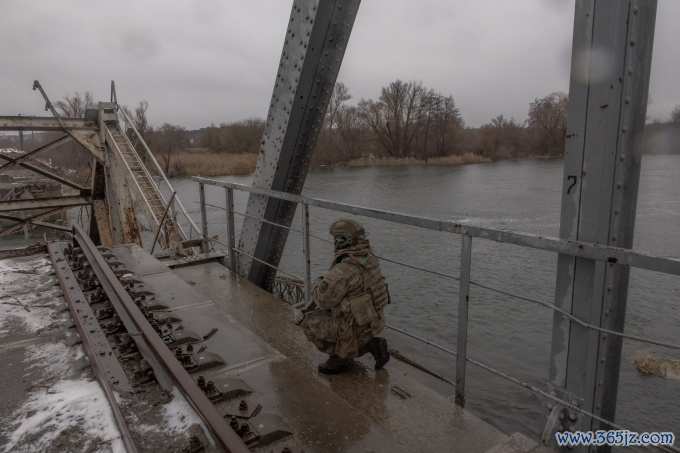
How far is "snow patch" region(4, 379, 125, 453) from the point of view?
7.77 feet

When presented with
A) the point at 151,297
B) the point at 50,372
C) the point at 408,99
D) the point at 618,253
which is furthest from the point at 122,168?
the point at 408,99

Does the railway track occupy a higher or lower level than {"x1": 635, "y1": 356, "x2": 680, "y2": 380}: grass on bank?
higher

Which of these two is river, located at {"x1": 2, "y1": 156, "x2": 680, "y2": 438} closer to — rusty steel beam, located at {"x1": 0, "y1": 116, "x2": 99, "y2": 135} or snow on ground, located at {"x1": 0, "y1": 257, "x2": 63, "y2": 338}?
snow on ground, located at {"x1": 0, "y1": 257, "x2": 63, "y2": 338}

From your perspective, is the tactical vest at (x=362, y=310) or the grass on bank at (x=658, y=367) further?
the grass on bank at (x=658, y=367)

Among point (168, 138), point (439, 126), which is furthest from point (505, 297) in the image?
point (168, 138)

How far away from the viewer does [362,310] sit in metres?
2.94

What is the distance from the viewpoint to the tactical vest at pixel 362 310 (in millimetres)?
2941

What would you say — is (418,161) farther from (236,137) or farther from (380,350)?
(380,350)

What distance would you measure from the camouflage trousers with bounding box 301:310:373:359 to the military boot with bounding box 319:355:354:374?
12 cm

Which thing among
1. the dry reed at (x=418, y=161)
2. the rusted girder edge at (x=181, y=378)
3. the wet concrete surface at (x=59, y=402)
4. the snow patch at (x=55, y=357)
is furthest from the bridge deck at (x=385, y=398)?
the dry reed at (x=418, y=161)

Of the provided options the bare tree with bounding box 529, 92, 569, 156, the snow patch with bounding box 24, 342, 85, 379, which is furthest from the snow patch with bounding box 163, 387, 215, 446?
the bare tree with bounding box 529, 92, 569, 156

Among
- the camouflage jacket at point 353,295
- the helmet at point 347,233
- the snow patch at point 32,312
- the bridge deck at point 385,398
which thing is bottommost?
the bridge deck at point 385,398

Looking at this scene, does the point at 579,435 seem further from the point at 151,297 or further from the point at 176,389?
the point at 151,297

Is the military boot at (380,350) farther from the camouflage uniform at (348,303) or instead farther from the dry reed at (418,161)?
the dry reed at (418,161)
